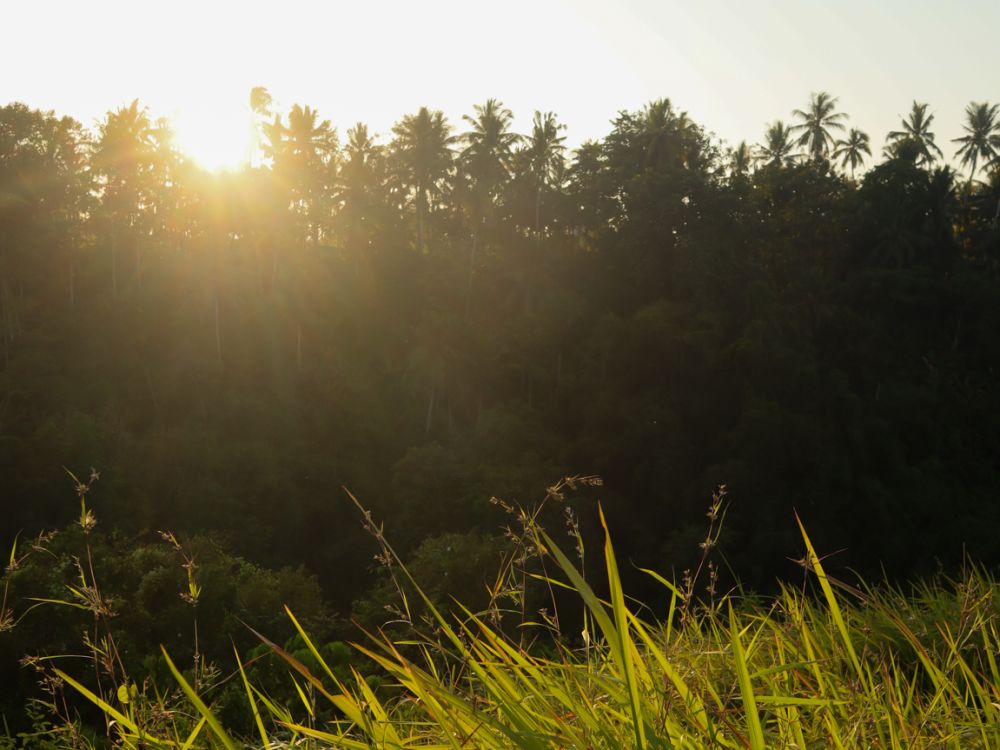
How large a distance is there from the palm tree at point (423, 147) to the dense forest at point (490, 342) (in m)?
0.11

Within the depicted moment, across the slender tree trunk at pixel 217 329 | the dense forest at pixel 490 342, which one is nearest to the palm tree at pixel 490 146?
the dense forest at pixel 490 342

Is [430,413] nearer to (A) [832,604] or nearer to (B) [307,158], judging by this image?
(B) [307,158]

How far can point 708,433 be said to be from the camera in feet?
84.7

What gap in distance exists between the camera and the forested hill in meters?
22.9

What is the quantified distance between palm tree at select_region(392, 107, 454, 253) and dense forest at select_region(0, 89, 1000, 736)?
0.11 meters

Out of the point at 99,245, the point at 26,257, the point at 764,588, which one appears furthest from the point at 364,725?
the point at 99,245

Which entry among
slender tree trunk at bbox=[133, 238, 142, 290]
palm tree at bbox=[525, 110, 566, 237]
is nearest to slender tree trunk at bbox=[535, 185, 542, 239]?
palm tree at bbox=[525, 110, 566, 237]

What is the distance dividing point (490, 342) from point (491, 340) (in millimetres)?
69

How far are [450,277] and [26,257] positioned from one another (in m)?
12.5

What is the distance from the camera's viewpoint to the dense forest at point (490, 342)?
22.8 meters

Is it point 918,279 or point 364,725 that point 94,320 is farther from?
point 364,725

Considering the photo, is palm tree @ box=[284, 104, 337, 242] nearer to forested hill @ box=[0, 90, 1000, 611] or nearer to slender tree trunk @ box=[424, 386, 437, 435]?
forested hill @ box=[0, 90, 1000, 611]

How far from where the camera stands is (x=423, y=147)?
1216 inches

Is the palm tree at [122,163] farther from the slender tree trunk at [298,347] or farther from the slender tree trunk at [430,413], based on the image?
the slender tree trunk at [430,413]
